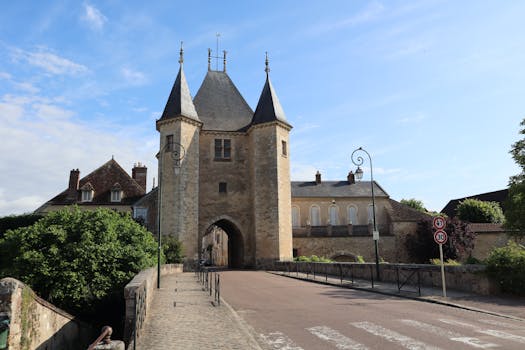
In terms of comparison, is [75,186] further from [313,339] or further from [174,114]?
[313,339]

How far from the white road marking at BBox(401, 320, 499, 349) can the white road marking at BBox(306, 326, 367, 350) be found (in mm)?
1443

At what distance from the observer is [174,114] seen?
27312 millimetres

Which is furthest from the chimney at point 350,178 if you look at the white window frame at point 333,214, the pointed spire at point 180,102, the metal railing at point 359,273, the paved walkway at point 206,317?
the paved walkway at point 206,317

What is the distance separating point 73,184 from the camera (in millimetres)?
33281

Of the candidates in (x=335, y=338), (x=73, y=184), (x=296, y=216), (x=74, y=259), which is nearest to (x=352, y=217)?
(x=296, y=216)

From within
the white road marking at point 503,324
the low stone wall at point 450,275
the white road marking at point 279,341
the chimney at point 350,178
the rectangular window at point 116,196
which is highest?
the chimney at point 350,178

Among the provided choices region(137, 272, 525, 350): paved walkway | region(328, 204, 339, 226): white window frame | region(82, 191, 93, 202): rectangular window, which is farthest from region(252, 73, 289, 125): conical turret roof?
region(137, 272, 525, 350): paved walkway

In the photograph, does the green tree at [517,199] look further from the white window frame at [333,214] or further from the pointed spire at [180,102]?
the pointed spire at [180,102]

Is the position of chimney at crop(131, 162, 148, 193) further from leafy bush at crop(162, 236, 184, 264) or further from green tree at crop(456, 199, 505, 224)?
green tree at crop(456, 199, 505, 224)

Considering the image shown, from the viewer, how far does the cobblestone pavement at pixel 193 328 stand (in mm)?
5711

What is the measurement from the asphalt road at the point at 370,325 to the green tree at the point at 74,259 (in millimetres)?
4310

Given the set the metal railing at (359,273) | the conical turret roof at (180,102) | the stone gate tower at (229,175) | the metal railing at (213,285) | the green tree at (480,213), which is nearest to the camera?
the metal railing at (213,285)

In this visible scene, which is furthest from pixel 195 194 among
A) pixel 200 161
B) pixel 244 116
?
pixel 244 116

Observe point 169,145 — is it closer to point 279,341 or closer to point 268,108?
point 268,108
